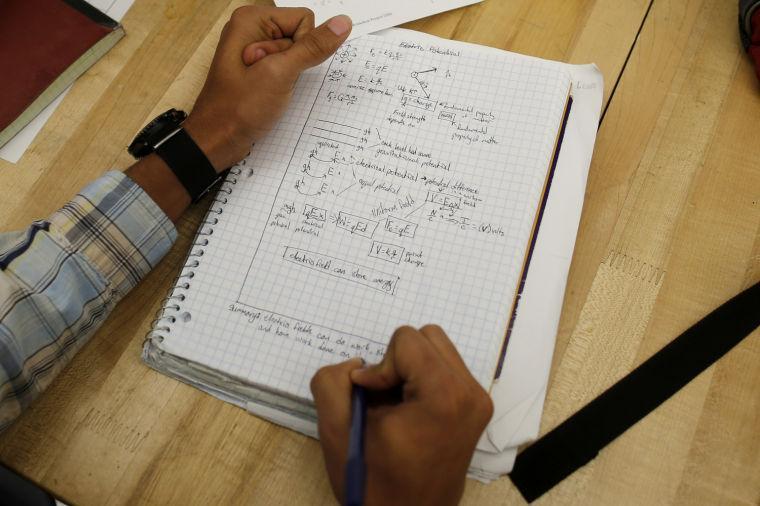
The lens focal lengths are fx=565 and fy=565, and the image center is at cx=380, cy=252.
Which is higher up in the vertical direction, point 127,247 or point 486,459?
point 127,247

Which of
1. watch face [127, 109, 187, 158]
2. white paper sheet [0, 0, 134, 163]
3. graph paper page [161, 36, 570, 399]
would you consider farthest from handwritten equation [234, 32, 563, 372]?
white paper sheet [0, 0, 134, 163]

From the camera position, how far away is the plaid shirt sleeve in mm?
576

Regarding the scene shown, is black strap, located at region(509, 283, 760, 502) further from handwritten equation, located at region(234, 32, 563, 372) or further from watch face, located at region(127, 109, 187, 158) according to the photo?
watch face, located at region(127, 109, 187, 158)

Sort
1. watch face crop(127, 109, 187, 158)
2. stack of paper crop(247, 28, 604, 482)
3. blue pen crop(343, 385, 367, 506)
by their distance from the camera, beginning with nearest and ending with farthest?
blue pen crop(343, 385, 367, 506), stack of paper crop(247, 28, 604, 482), watch face crop(127, 109, 187, 158)

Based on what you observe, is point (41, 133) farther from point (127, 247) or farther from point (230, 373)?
point (230, 373)

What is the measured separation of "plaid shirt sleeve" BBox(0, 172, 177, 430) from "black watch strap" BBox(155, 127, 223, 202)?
0.05m

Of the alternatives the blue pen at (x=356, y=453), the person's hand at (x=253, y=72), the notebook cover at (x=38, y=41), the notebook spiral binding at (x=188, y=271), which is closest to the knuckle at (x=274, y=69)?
the person's hand at (x=253, y=72)

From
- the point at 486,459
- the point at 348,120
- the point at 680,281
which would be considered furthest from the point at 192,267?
the point at 680,281

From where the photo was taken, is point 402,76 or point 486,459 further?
point 402,76

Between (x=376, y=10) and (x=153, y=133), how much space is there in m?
0.32

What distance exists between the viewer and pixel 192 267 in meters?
0.64

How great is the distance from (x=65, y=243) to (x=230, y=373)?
8.9 inches

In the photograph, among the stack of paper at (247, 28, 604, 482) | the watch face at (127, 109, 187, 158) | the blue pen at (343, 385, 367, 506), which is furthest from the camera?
the watch face at (127, 109, 187, 158)

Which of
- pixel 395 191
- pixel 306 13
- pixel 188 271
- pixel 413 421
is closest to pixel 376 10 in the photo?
pixel 306 13
